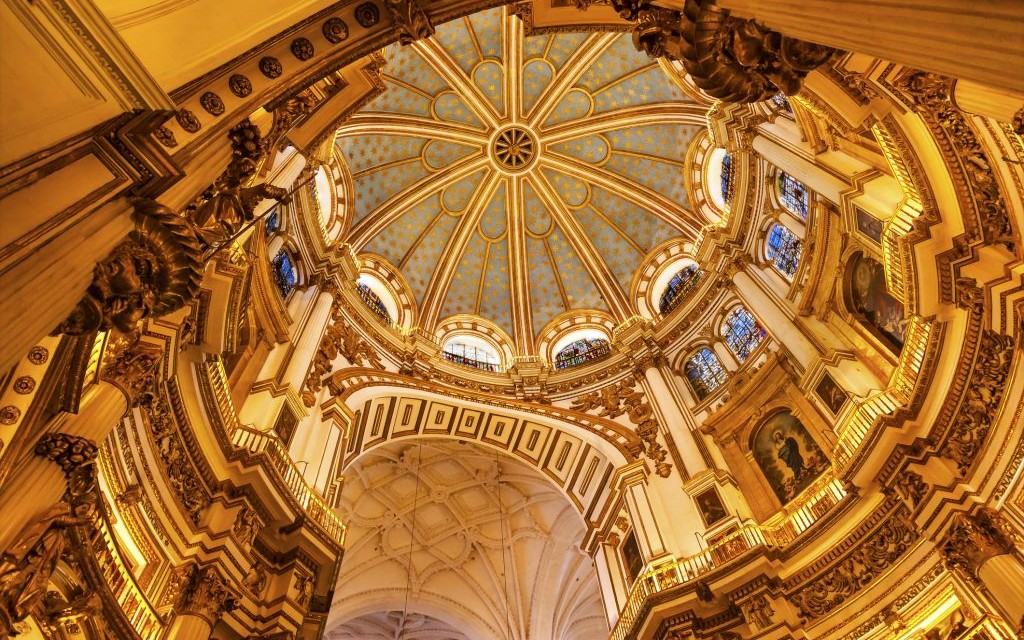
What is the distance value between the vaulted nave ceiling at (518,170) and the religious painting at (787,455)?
9.69m

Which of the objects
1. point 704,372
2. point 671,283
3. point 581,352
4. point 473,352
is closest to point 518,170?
point 671,283

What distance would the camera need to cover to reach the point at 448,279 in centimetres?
2638

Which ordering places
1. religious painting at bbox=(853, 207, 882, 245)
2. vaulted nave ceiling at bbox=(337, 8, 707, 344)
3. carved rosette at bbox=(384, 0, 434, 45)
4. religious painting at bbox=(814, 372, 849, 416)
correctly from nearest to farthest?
carved rosette at bbox=(384, 0, 434, 45) → religious painting at bbox=(853, 207, 882, 245) → religious painting at bbox=(814, 372, 849, 416) → vaulted nave ceiling at bbox=(337, 8, 707, 344)

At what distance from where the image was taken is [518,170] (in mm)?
28156

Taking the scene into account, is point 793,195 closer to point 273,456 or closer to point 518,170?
point 518,170

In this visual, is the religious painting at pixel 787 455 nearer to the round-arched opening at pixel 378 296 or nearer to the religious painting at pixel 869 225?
the religious painting at pixel 869 225

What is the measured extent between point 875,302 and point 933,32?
11852mm

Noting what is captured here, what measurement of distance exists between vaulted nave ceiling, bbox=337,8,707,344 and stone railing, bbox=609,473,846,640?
40.7ft

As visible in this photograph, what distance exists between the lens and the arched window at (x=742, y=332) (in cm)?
1852

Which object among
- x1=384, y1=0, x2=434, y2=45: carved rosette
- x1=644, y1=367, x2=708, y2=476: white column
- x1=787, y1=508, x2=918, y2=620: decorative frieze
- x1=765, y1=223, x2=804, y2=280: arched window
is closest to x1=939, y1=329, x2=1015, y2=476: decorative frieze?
x1=787, y1=508, x2=918, y2=620: decorative frieze

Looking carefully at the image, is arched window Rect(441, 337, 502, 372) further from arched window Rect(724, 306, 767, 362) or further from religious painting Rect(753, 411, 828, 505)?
religious painting Rect(753, 411, 828, 505)

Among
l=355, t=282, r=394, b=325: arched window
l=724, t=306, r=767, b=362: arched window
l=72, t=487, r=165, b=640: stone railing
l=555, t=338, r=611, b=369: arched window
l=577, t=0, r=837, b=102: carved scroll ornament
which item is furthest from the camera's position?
l=555, t=338, r=611, b=369: arched window

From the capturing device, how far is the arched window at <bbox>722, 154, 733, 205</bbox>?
2097cm

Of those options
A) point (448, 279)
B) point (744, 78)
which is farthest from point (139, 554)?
point (448, 279)
